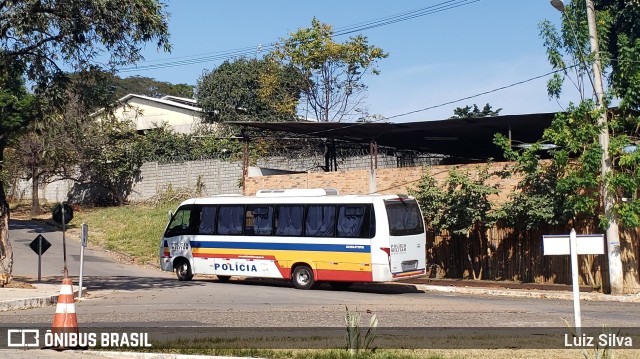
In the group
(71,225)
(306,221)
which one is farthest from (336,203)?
(71,225)

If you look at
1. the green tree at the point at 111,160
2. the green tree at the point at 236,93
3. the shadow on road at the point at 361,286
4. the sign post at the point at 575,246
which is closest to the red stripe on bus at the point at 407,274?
the shadow on road at the point at 361,286

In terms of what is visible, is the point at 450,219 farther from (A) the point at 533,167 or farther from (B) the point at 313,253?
(B) the point at 313,253

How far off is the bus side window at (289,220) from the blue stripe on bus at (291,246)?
1.20 feet

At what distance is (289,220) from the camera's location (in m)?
23.3

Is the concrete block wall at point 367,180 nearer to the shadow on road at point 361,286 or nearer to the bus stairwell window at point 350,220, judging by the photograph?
the shadow on road at point 361,286

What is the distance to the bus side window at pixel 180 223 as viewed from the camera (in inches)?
1013

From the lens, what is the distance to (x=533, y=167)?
22781mm

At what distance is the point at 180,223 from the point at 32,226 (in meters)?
19.3

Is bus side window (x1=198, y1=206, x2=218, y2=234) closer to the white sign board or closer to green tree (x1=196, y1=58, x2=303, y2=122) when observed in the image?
the white sign board

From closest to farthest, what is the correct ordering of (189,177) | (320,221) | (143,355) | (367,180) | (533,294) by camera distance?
1. (143,355)
2. (533,294)
3. (320,221)
4. (367,180)
5. (189,177)

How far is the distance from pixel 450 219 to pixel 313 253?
4.69 metres

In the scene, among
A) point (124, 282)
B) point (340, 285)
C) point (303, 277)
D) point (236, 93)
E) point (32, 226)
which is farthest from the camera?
point (236, 93)
